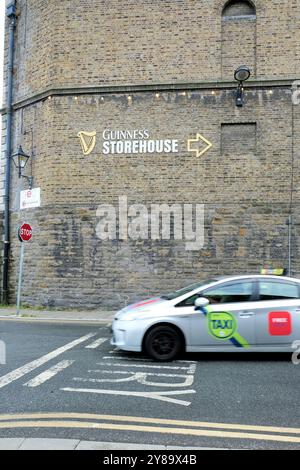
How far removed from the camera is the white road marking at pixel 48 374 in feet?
17.9

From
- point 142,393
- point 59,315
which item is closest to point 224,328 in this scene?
point 142,393

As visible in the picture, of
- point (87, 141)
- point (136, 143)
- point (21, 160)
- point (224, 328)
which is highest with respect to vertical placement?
point (87, 141)

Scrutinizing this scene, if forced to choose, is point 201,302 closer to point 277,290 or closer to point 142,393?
point 277,290

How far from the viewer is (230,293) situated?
22.7 ft

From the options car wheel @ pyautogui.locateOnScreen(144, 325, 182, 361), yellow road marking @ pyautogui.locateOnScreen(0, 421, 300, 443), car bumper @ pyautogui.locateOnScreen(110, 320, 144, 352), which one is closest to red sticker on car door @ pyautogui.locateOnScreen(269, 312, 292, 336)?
car wheel @ pyautogui.locateOnScreen(144, 325, 182, 361)

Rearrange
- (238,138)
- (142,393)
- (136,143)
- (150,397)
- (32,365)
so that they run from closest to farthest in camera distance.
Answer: (150,397), (142,393), (32,365), (238,138), (136,143)

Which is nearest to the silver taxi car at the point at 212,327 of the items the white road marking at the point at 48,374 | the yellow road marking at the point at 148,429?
the white road marking at the point at 48,374

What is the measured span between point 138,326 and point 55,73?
34.0ft

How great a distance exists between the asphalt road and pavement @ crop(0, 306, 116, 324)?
11.8ft

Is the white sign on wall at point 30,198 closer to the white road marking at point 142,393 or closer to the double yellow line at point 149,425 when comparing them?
the white road marking at point 142,393

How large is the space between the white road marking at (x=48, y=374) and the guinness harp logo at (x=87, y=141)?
848 cm

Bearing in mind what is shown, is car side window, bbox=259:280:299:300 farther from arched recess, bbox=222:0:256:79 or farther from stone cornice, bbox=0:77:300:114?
arched recess, bbox=222:0:256:79

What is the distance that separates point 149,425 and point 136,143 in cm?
1043

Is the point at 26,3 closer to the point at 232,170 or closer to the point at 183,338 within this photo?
the point at 232,170
